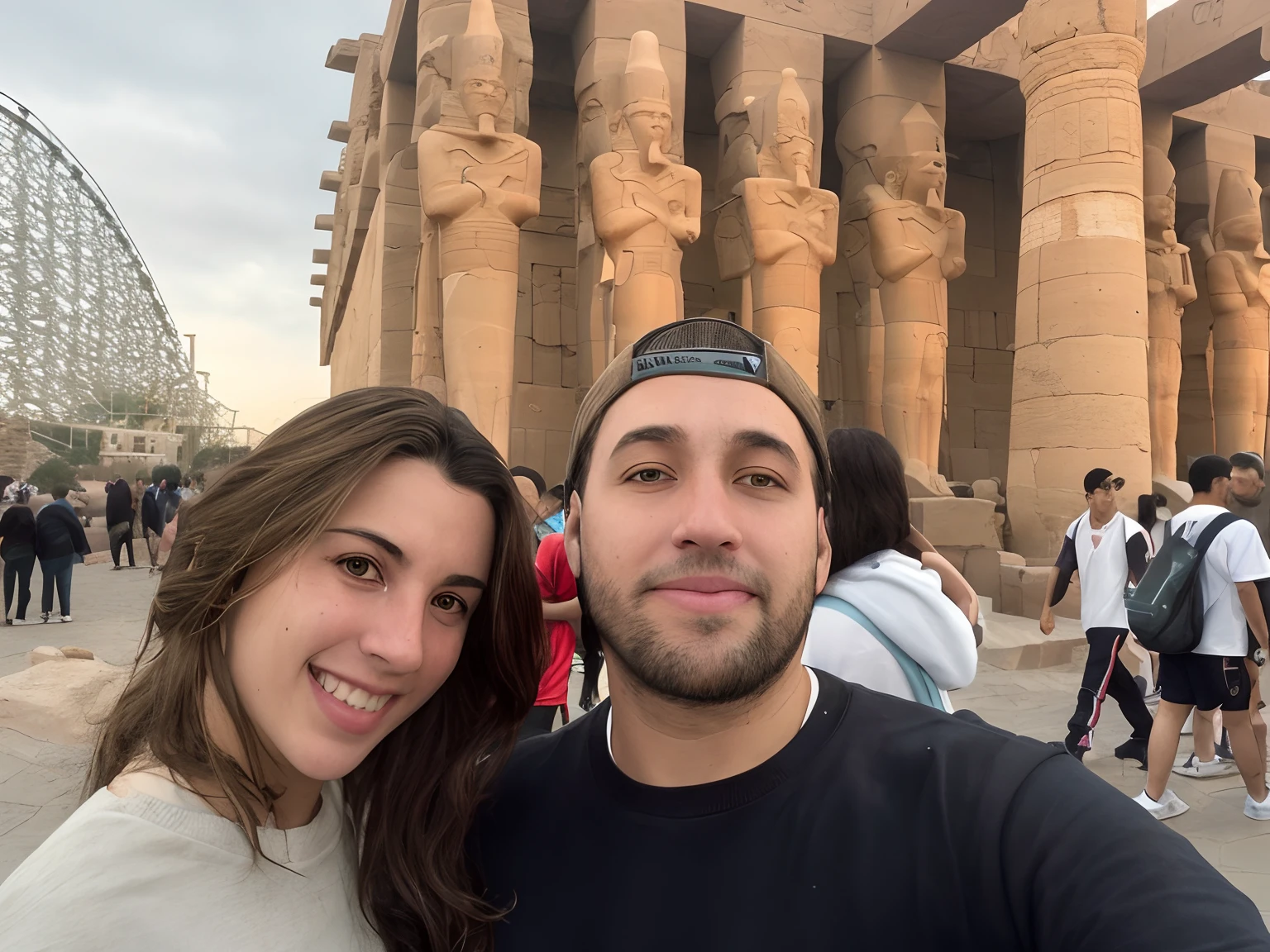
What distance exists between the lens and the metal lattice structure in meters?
42.2

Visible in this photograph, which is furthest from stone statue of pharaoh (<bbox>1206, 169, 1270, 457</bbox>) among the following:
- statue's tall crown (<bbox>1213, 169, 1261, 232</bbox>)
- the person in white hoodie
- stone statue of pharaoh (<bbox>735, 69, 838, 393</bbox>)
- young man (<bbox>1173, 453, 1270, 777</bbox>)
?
the person in white hoodie

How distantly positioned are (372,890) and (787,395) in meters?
0.91

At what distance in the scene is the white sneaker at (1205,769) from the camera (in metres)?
4.36

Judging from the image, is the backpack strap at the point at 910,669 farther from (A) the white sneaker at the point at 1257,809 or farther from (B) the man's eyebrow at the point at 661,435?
(A) the white sneaker at the point at 1257,809

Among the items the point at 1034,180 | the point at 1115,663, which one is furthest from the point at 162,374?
the point at 1115,663

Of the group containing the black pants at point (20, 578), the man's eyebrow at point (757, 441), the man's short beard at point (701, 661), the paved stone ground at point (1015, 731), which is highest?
the man's eyebrow at point (757, 441)

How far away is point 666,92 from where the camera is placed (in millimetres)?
9398

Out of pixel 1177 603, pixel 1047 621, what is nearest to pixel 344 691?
pixel 1177 603

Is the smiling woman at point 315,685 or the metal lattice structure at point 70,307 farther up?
the metal lattice structure at point 70,307

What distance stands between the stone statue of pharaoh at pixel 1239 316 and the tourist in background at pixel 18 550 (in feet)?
56.0

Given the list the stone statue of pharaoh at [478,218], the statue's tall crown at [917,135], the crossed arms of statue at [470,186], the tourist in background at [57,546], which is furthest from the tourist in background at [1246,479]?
the tourist in background at [57,546]

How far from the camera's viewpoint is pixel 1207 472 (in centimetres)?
400

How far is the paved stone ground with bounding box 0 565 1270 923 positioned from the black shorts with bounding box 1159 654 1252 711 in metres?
0.54

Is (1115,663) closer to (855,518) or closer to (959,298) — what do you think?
(855,518)
